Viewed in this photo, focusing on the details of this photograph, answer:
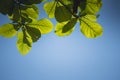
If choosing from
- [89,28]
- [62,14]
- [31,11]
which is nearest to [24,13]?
[31,11]

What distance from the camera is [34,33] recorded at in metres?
0.94

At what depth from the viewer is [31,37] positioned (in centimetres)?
95

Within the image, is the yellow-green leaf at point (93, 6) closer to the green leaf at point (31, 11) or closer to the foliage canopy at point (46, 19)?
the foliage canopy at point (46, 19)

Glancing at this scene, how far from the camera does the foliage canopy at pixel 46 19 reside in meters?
0.88

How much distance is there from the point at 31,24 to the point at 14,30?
8 cm

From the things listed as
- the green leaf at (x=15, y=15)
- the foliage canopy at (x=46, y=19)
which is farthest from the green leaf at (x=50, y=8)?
the green leaf at (x=15, y=15)

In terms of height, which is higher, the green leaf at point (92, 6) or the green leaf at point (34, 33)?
the green leaf at point (92, 6)

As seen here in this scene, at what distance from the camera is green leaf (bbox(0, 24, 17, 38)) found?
967 mm

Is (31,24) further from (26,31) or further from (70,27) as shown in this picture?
(70,27)

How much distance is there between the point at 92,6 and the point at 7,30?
0.35 meters

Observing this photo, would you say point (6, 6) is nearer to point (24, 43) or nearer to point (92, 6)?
point (24, 43)

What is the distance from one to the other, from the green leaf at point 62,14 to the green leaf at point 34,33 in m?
0.10

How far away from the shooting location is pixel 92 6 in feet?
3.01

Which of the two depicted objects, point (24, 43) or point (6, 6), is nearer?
point (6, 6)
